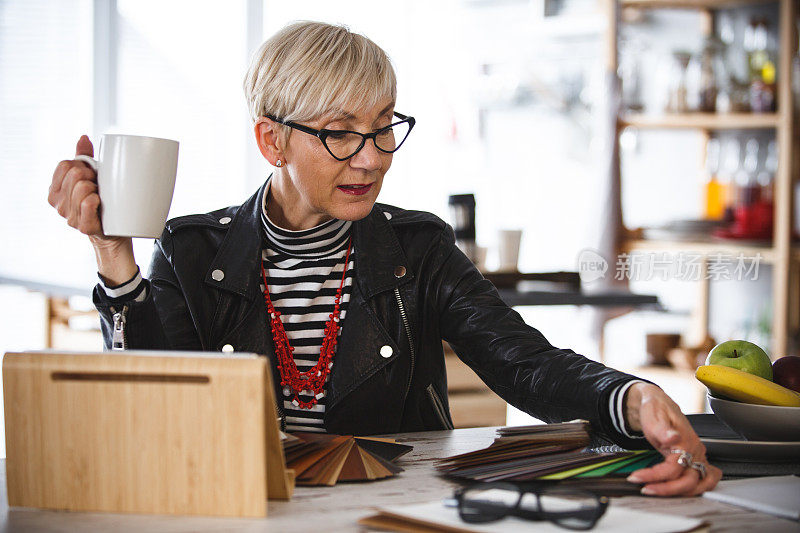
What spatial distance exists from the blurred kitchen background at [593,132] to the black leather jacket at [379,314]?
1.21 meters

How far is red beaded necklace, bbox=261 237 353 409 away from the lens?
4.54 feet

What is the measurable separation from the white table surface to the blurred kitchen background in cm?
172

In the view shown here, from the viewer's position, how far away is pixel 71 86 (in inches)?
140

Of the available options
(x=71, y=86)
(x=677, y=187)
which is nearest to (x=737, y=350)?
(x=677, y=187)

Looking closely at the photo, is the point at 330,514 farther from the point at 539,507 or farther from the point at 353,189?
the point at 353,189

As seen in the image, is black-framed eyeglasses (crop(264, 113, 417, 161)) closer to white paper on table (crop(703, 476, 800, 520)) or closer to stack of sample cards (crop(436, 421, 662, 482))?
stack of sample cards (crop(436, 421, 662, 482))

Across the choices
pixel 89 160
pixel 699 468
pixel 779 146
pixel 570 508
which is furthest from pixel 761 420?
pixel 779 146

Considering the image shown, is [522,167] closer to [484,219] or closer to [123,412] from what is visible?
[484,219]

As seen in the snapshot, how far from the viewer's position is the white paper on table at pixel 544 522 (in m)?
0.76

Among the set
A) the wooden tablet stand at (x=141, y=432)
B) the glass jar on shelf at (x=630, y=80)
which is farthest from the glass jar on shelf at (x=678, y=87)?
the wooden tablet stand at (x=141, y=432)

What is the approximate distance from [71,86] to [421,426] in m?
2.66

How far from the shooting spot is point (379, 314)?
1430mm

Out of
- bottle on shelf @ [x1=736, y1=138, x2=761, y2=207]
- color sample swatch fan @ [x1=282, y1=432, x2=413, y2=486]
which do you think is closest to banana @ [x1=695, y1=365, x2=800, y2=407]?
color sample swatch fan @ [x1=282, y1=432, x2=413, y2=486]

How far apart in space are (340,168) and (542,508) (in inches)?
28.2
